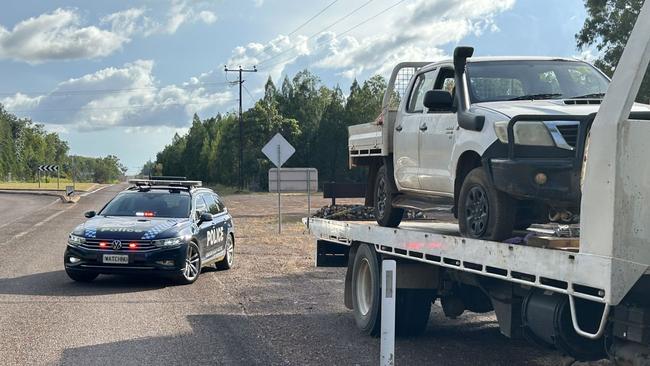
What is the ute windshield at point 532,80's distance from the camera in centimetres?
644

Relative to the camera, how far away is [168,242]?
1115cm

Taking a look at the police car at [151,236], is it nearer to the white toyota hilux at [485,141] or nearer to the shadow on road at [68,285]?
the shadow on road at [68,285]

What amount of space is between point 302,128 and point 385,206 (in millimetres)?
77352

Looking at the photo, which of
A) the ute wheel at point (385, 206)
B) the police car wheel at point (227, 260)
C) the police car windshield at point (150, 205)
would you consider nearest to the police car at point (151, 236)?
the police car windshield at point (150, 205)

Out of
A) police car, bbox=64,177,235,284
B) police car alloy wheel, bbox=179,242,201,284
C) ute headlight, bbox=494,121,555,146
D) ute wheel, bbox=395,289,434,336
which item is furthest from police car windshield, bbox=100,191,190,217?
ute headlight, bbox=494,121,555,146

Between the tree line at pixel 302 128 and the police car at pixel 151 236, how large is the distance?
56.3m

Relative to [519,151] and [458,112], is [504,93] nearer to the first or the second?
[458,112]

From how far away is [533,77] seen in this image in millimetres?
6672

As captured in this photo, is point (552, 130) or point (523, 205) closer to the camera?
point (552, 130)

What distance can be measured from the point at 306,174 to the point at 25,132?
133364 millimetres

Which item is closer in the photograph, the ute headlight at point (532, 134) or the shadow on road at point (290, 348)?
the ute headlight at point (532, 134)

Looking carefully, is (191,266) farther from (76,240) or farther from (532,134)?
(532,134)

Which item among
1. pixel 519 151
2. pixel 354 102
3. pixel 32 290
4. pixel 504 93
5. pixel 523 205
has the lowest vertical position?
pixel 32 290

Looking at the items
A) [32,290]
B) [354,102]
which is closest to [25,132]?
[354,102]
